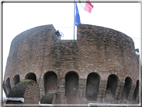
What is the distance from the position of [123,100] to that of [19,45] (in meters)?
6.97

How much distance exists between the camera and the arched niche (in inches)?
343

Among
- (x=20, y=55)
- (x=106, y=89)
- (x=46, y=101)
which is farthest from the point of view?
(x=20, y=55)

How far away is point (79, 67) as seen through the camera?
28.3 ft

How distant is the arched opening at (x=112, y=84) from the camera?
905 cm

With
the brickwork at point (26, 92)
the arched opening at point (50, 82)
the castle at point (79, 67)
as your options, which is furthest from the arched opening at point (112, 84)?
the brickwork at point (26, 92)

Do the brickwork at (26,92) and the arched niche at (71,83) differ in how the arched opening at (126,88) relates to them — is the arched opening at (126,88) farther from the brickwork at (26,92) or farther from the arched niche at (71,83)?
the brickwork at (26,92)

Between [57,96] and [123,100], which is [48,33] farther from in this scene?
[123,100]

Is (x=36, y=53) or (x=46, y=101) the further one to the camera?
(x=36, y=53)

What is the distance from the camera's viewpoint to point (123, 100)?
937cm

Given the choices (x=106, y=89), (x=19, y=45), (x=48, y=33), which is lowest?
(x=106, y=89)

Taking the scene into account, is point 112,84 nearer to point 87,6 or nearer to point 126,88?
point 126,88

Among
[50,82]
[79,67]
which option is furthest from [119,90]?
[50,82]

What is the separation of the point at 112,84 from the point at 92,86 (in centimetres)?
124

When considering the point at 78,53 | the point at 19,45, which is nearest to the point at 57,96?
the point at 78,53
